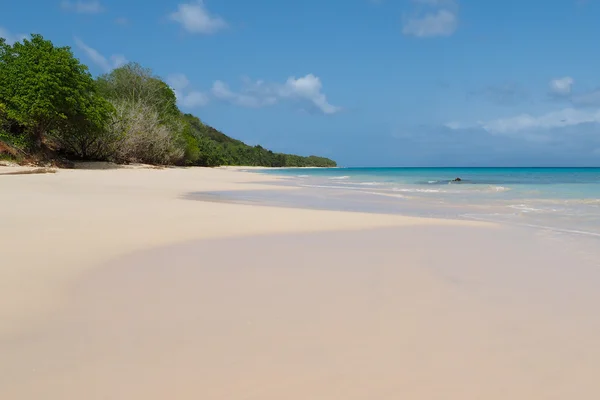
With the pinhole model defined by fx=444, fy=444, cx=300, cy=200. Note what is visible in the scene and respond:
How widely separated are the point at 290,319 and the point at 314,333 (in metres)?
0.25

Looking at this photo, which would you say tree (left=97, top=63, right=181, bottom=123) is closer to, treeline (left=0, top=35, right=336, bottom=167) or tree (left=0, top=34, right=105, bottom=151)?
treeline (left=0, top=35, right=336, bottom=167)

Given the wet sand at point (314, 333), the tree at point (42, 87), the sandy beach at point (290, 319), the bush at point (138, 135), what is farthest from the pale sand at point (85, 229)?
the bush at point (138, 135)

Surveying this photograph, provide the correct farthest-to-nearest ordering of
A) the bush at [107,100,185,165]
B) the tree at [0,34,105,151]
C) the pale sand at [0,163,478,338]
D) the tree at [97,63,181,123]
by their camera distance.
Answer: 1. the tree at [97,63,181,123]
2. the bush at [107,100,185,165]
3. the tree at [0,34,105,151]
4. the pale sand at [0,163,478,338]

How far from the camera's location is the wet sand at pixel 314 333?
1.92 m

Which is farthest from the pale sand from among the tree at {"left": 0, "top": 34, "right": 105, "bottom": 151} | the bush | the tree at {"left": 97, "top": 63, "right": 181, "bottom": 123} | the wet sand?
the tree at {"left": 97, "top": 63, "right": 181, "bottom": 123}

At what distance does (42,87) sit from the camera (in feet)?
80.2

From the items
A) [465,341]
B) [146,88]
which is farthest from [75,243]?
[146,88]

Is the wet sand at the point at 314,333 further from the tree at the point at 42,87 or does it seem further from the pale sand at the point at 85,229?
the tree at the point at 42,87

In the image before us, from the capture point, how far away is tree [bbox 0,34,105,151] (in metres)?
24.4

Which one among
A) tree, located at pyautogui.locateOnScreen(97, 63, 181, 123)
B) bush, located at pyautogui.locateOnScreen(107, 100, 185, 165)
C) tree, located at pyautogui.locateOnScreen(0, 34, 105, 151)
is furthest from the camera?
tree, located at pyautogui.locateOnScreen(97, 63, 181, 123)

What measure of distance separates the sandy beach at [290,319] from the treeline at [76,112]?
23.7 meters

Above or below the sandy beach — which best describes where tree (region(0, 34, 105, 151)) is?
above

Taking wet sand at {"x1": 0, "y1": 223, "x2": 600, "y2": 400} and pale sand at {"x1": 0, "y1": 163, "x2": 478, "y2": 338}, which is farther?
pale sand at {"x1": 0, "y1": 163, "x2": 478, "y2": 338}

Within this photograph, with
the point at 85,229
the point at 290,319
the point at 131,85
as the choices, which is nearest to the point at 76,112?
the point at 131,85
